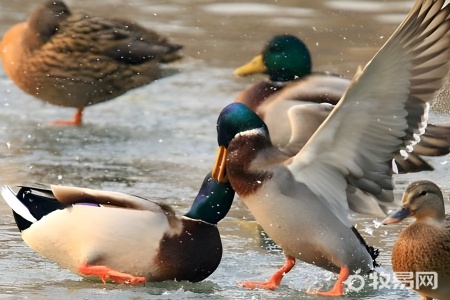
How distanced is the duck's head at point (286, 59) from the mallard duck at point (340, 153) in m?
2.74

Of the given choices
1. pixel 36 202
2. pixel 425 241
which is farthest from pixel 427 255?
pixel 36 202

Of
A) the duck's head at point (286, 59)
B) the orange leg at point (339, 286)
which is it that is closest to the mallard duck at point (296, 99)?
the duck's head at point (286, 59)

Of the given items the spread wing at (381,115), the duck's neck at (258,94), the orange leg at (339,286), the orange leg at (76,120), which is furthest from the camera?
the orange leg at (76,120)

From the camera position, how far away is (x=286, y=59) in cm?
764

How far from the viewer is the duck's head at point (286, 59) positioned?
25.0 ft

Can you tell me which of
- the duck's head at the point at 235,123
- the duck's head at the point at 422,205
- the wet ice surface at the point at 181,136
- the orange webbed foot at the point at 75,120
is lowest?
the orange webbed foot at the point at 75,120

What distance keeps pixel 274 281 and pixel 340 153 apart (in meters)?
0.57

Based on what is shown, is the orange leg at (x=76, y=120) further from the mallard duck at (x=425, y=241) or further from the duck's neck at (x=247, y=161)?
the mallard duck at (x=425, y=241)

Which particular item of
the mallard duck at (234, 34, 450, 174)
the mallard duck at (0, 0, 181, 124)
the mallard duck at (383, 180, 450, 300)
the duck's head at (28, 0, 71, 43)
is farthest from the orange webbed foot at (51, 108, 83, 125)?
the mallard duck at (383, 180, 450, 300)

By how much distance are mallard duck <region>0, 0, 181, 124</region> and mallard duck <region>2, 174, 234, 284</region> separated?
3.41 m

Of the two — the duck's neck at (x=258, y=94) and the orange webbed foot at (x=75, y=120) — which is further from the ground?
the duck's neck at (x=258, y=94)

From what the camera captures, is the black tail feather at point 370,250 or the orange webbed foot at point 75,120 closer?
the black tail feather at point 370,250

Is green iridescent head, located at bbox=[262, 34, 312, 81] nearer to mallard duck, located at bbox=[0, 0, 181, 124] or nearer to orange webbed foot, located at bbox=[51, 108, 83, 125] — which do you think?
mallard duck, located at bbox=[0, 0, 181, 124]

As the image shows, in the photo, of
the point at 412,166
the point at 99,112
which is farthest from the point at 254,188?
the point at 99,112
